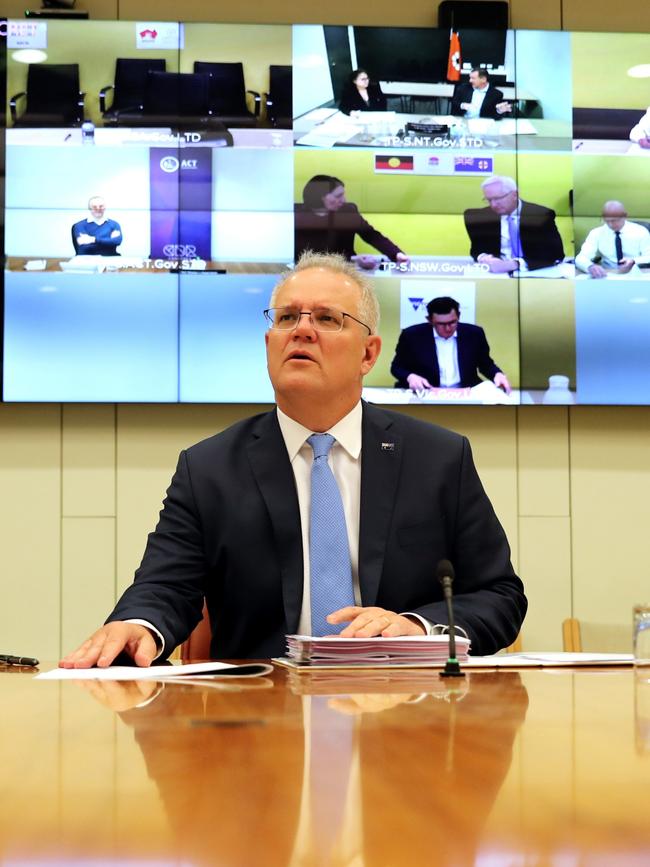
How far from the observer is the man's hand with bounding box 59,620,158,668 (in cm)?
176

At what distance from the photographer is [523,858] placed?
0.61m

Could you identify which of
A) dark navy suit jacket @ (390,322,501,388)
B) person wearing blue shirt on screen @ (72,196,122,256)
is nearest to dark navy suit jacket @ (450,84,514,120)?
dark navy suit jacket @ (390,322,501,388)

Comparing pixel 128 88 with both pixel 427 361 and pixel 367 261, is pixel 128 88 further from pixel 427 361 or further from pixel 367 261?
pixel 427 361

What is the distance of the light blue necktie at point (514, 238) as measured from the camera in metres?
4.05

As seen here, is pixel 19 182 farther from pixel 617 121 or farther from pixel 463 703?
pixel 463 703

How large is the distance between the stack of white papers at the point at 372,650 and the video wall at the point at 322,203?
2.25 m

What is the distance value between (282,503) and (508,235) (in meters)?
2.15

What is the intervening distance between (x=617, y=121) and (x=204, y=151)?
5.14 feet

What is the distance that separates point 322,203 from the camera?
401 centimetres

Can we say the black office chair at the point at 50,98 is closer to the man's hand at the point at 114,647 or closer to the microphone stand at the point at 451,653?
the man's hand at the point at 114,647

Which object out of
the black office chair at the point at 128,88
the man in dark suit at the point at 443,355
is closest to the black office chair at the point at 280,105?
the black office chair at the point at 128,88

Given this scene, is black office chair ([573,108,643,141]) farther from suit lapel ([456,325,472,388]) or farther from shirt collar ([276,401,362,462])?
shirt collar ([276,401,362,462])

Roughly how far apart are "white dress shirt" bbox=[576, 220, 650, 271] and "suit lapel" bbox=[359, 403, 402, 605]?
1864mm


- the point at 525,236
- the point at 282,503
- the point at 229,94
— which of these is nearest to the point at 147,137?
the point at 229,94
